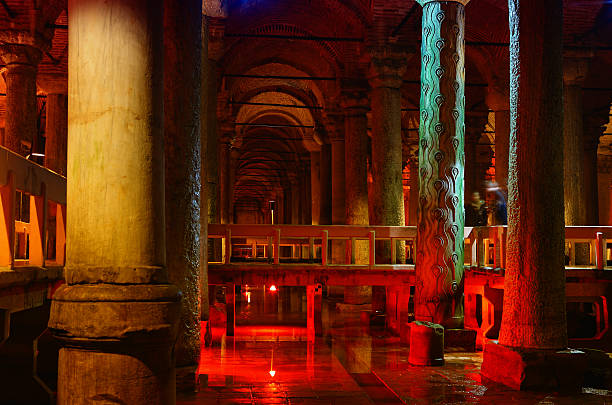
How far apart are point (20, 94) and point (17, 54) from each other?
0.83 m

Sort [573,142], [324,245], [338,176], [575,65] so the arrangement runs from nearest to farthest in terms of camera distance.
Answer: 1. [324,245]
2. [573,142]
3. [575,65]
4. [338,176]

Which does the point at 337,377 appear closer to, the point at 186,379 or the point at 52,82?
the point at 186,379

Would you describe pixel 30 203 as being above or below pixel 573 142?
below

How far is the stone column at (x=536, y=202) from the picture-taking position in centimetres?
754

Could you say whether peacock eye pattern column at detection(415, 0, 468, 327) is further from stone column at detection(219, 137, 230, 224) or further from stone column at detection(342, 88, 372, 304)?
stone column at detection(219, 137, 230, 224)

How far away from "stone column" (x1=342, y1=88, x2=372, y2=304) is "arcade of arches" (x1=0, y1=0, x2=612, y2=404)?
2.4 inches

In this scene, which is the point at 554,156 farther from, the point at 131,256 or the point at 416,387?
the point at 131,256

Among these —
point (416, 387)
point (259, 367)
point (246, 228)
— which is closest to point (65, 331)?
point (416, 387)

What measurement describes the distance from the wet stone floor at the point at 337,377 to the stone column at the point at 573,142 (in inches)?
199

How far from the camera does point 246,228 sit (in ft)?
42.7

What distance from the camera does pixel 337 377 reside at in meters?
8.72

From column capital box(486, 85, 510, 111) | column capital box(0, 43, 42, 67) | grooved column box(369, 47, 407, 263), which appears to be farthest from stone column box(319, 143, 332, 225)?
column capital box(0, 43, 42, 67)

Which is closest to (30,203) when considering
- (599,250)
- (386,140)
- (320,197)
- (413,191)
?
(599,250)

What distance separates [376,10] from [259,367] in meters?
9.14
